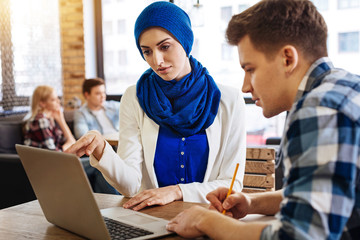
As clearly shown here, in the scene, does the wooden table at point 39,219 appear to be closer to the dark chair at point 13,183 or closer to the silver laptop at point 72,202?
the silver laptop at point 72,202

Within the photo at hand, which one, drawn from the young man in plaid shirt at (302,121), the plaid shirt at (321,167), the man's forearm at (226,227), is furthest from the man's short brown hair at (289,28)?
the man's forearm at (226,227)

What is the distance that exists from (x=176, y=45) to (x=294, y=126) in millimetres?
1036

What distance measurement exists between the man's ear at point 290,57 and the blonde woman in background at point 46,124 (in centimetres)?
383

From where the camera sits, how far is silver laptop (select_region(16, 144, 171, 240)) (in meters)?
0.94

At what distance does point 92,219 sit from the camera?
0.97 m

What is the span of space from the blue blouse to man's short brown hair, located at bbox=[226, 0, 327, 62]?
84cm

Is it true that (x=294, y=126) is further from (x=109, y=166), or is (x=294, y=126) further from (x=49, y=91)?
(x=49, y=91)

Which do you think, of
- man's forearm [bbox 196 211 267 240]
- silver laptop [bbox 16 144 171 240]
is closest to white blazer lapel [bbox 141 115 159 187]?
silver laptop [bbox 16 144 171 240]

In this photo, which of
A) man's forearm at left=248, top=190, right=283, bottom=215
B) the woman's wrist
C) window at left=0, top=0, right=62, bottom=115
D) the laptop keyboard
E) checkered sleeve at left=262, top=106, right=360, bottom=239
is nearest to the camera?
checkered sleeve at left=262, top=106, right=360, bottom=239

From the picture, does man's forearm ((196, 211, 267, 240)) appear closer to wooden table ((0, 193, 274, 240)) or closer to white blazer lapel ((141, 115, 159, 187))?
wooden table ((0, 193, 274, 240))

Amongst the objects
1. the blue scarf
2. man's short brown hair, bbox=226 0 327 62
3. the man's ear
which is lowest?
the blue scarf

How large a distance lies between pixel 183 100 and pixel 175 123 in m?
0.16

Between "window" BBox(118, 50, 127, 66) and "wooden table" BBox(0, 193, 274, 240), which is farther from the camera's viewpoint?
"window" BBox(118, 50, 127, 66)

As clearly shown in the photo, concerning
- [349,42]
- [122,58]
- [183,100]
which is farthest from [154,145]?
[122,58]
